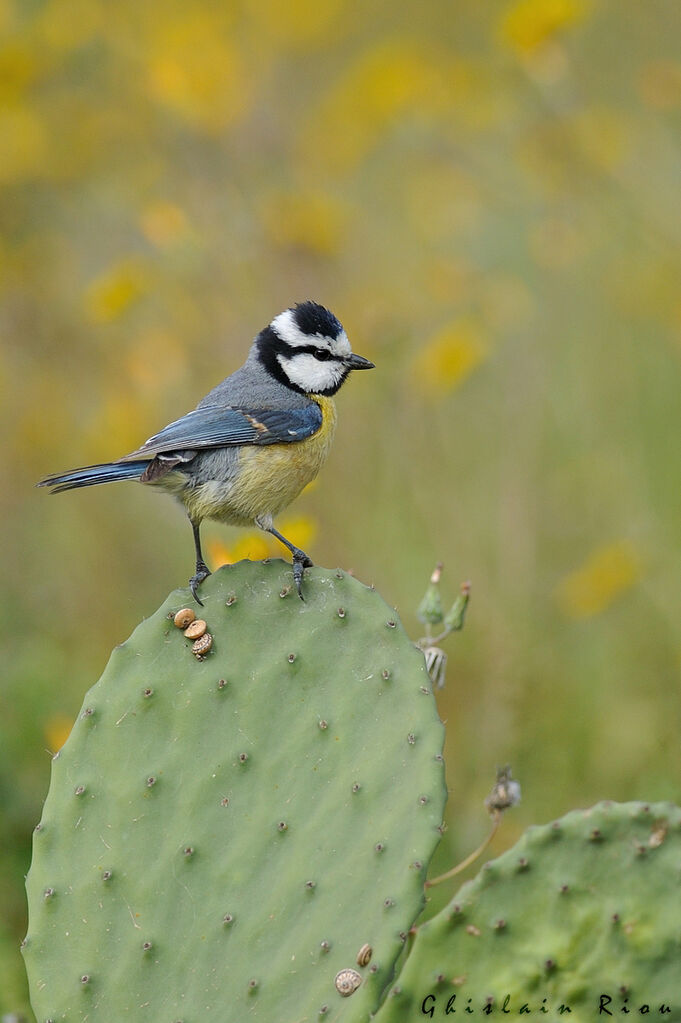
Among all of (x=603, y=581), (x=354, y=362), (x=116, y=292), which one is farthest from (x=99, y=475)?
(x=603, y=581)

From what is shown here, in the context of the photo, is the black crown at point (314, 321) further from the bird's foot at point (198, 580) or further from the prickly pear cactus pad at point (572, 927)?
the prickly pear cactus pad at point (572, 927)

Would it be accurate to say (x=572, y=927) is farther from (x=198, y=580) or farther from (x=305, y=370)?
(x=305, y=370)

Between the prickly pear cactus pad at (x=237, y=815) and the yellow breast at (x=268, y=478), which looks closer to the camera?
the prickly pear cactus pad at (x=237, y=815)

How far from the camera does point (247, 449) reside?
2.84 meters

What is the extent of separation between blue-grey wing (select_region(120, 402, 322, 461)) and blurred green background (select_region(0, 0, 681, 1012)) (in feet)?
4.70

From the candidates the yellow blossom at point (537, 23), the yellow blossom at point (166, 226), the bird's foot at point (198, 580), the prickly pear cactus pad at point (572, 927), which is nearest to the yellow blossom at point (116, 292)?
the yellow blossom at point (166, 226)

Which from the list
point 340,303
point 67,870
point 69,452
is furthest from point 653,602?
point 67,870

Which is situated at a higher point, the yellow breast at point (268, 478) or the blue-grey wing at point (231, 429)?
the blue-grey wing at point (231, 429)

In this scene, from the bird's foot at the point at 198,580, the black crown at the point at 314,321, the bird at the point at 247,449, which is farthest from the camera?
the black crown at the point at 314,321

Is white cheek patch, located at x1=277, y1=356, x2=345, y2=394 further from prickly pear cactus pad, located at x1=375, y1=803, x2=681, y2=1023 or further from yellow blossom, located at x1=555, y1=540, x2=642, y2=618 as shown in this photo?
yellow blossom, located at x1=555, y1=540, x2=642, y2=618

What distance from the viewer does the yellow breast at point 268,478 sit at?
281 centimetres

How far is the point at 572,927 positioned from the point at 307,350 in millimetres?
1659

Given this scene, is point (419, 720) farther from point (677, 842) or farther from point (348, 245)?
point (348, 245)

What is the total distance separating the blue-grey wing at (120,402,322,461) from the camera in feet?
9.21
